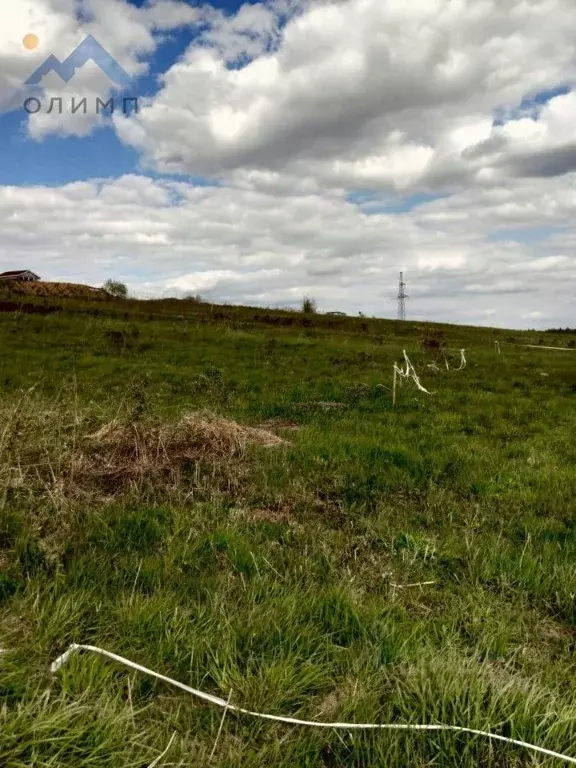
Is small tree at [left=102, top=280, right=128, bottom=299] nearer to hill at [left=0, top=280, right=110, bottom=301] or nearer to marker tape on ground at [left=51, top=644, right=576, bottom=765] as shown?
hill at [left=0, top=280, right=110, bottom=301]

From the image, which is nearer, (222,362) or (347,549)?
(347,549)

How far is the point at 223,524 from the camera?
5.96 m

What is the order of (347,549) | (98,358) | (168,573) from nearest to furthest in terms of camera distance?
(168,573) → (347,549) → (98,358)

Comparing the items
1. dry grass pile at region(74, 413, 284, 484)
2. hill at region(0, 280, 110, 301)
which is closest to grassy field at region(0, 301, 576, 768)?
dry grass pile at region(74, 413, 284, 484)

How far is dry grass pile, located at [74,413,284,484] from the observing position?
7465mm

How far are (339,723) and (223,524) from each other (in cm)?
320

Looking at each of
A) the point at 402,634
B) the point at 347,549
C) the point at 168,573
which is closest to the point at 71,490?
the point at 168,573

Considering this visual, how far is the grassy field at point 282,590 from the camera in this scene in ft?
9.41

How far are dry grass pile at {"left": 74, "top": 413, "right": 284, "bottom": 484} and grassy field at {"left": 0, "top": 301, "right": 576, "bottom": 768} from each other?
0.05 m

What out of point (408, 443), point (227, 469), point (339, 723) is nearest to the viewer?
point (339, 723)

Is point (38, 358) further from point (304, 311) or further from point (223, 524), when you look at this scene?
point (304, 311)

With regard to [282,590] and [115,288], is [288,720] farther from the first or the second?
[115,288]

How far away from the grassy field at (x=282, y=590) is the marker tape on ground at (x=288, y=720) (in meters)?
0.05

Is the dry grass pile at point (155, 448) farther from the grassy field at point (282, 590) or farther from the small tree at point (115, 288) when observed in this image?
the small tree at point (115, 288)
